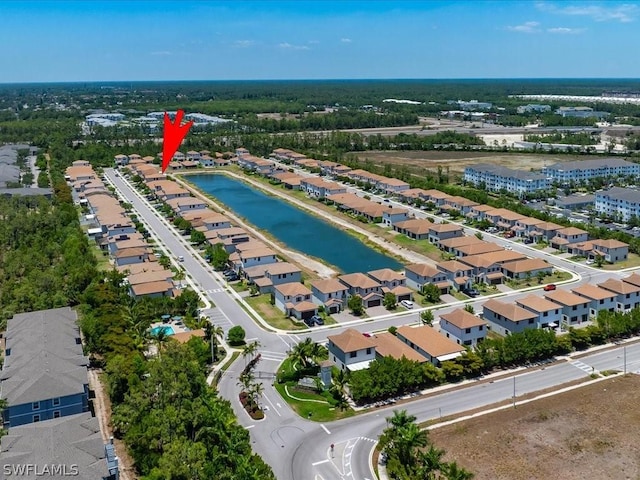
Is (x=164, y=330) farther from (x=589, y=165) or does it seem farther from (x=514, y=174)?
(x=589, y=165)

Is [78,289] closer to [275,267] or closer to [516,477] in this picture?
[275,267]

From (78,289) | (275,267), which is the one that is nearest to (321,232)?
(275,267)

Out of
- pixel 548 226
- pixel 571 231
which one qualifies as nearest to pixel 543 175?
pixel 548 226

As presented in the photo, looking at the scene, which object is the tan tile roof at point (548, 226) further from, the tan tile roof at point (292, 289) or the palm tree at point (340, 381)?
the palm tree at point (340, 381)

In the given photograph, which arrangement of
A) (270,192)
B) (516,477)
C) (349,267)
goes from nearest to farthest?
(516,477) < (349,267) < (270,192)

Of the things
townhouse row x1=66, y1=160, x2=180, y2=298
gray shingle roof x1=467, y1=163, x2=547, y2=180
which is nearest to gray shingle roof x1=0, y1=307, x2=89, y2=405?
townhouse row x1=66, y1=160, x2=180, y2=298
